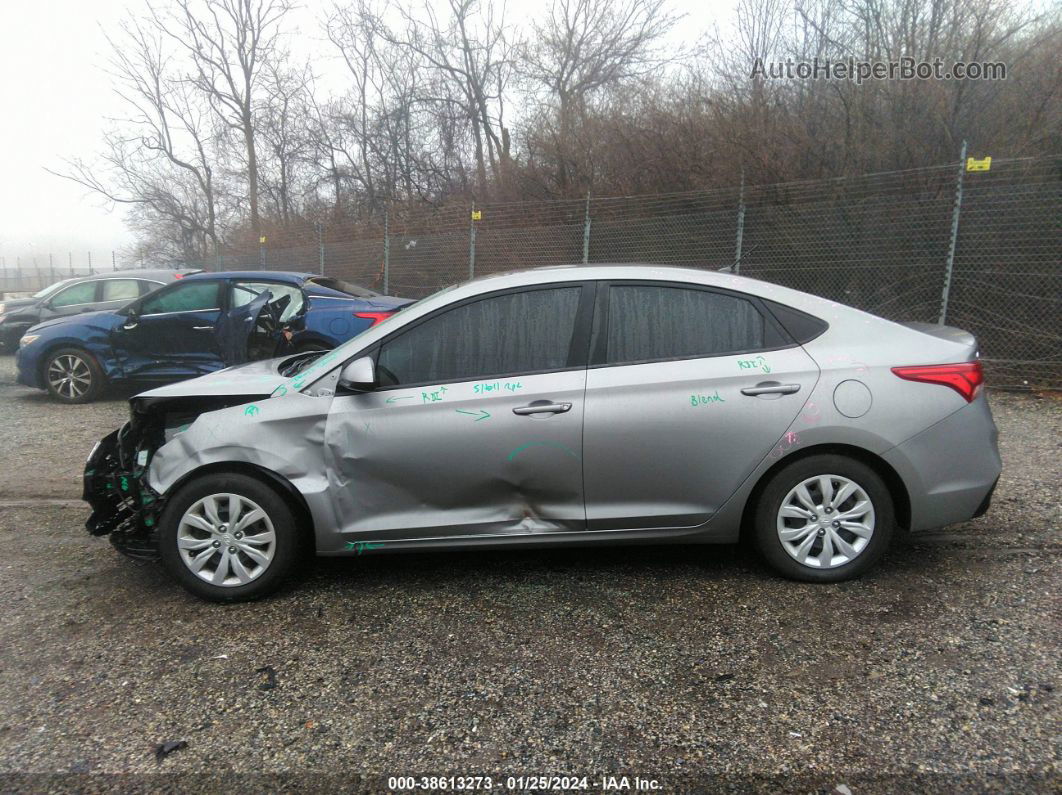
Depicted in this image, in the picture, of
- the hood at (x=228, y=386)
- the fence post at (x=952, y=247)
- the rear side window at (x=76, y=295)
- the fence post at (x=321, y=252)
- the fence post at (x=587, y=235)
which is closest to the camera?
the hood at (x=228, y=386)

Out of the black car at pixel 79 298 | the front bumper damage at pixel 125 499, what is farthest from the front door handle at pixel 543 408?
the black car at pixel 79 298

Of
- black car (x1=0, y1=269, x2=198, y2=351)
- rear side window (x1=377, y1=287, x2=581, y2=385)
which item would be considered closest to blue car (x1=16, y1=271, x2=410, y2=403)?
black car (x1=0, y1=269, x2=198, y2=351)

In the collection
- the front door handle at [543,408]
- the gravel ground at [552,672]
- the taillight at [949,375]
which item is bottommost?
the gravel ground at [552,672]

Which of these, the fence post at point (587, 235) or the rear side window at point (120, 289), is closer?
the fence post at point (587, 235)

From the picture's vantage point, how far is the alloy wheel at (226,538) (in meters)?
3.49

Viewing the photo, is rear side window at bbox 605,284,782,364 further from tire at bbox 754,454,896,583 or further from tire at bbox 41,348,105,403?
tire at bbox 41,348,105,403

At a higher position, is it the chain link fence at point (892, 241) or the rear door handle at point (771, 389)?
the chain link fence at point (892, 241)

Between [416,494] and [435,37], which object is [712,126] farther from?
[435,37]

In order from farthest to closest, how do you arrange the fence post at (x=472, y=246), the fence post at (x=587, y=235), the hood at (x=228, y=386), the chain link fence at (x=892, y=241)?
1. the fence post at (x=472, y=246)
2. the fence post at (x=587, y=235)
3. the chain link fence at (x=892, y=241)
4. the hood at (x=228, y=386)

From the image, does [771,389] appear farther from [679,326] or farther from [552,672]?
[552,672]

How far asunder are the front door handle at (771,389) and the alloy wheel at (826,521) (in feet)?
1.43

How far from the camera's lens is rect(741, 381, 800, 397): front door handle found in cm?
343

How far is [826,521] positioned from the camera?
3.50m

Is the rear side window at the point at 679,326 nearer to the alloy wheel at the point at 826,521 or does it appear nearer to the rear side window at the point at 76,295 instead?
the alloy wheel at the point at 826,521
